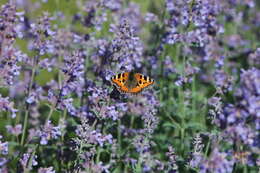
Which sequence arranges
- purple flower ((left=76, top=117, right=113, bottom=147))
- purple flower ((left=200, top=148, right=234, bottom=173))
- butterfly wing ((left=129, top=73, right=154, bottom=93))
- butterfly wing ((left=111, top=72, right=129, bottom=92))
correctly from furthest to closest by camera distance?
butterfly wing ((left=129, top=73, right=154, bottom=93))
butterfly wing ((left=111, top=72, right=129, bottom=92))
purple flower ((left=76, top=117, right=113, bottom=147))
purple flower ((left=200, top=148, right=234, bottom=173))

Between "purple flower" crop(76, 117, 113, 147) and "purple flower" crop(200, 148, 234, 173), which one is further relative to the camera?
"purple flower" crop(76, 117, 113, 147)

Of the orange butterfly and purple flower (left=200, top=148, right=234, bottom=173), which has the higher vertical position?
the orange butterfly

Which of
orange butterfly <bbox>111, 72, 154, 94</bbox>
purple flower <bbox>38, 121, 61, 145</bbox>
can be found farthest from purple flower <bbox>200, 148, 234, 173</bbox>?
purple flower <bbox>38, 121, 61, 145</bbox>

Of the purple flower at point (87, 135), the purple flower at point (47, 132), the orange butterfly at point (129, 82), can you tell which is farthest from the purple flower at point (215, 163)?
the purple flower at point (47, 132)

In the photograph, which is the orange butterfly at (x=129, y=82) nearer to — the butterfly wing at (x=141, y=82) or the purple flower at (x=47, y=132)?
the butterfly wing at (x=141, y=82)

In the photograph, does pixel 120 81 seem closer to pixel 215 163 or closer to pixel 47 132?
pixel 47 132

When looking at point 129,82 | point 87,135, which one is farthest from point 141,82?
point 87,135

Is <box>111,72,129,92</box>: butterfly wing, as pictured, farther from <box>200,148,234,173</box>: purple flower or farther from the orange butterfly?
<box>200,148,234,173</box>: purple flower

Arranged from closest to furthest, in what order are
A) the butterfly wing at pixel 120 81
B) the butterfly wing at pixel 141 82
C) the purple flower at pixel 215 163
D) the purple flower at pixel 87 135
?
the purple flower at pixel 215 163
the purple flower at pixel 87 135
the butterfly wing at pixel 120 81
the butterfly wing at pixel 141 82
